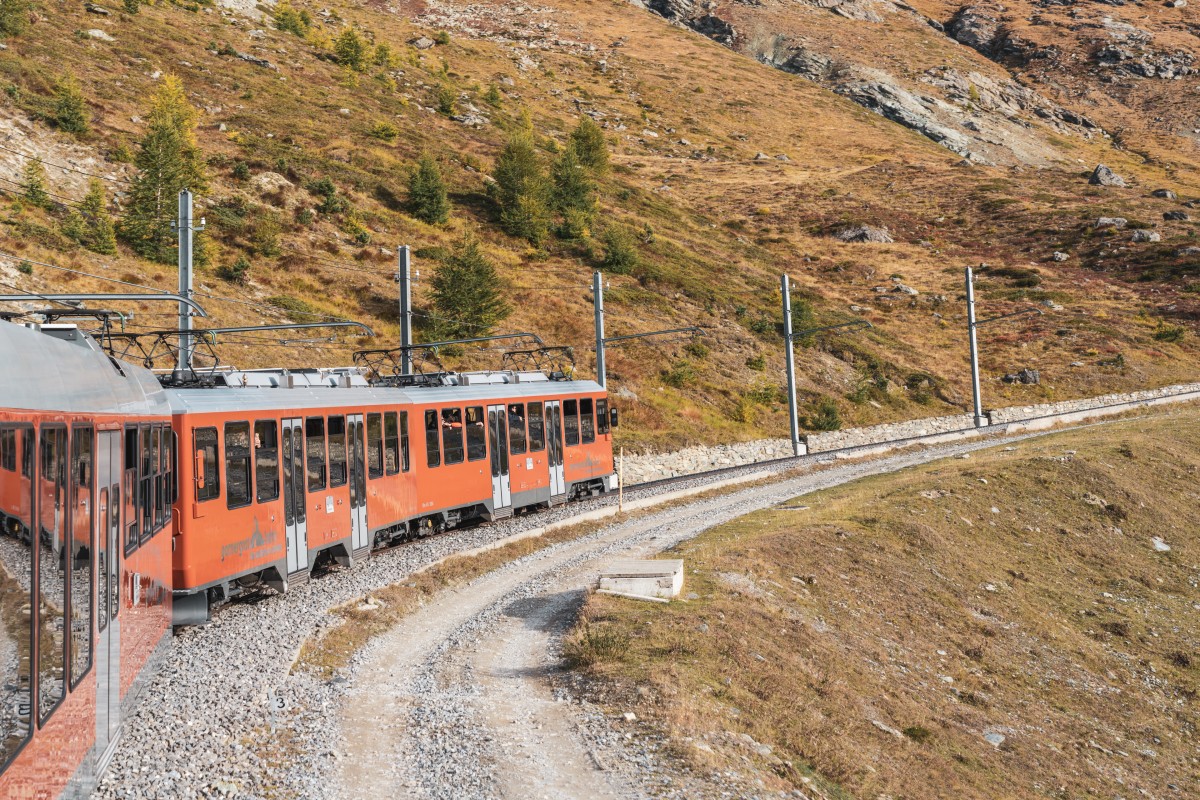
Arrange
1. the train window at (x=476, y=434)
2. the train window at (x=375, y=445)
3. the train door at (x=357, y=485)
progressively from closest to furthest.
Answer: the train door at (x=357, y=485)
the train window at (x=375, y=445)
the train window at (x=476, y=434)

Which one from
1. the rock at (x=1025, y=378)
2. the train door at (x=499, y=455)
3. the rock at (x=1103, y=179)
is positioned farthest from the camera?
the rock at (x=1103, y=179)

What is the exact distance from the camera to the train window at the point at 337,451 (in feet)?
57.2

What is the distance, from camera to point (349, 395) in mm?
18359

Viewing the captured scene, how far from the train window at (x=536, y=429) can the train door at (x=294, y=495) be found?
1005 centimetres

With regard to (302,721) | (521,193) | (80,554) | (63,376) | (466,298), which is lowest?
(302,721)

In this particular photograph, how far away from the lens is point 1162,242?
323 ft

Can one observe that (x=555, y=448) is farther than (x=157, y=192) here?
No

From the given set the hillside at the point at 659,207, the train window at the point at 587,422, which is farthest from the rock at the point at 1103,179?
the train window at the point at 587,422

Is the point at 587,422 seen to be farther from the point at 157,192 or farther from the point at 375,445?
Answer: the point at 157,192

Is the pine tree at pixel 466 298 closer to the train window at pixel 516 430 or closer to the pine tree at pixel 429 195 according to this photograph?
the pine tree at pixel 429 195

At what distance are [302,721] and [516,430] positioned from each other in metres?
15.1

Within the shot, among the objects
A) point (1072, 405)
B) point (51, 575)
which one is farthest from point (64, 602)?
point (1072, 405)

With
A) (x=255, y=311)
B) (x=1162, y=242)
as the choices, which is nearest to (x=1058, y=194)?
(x=1162, y=242)

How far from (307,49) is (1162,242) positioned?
86.4m
